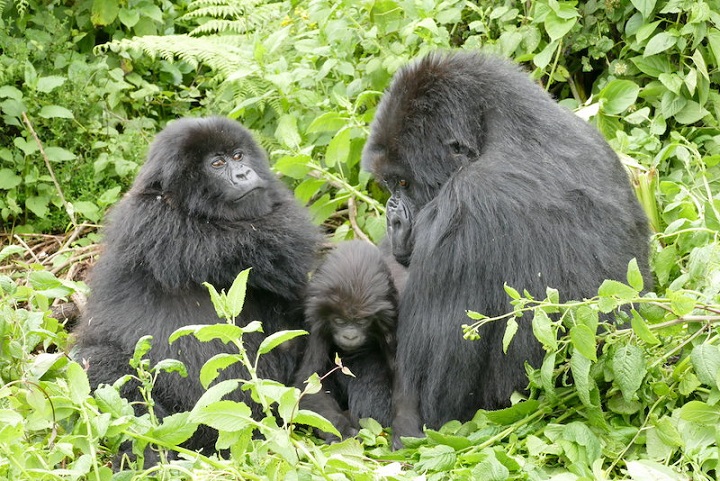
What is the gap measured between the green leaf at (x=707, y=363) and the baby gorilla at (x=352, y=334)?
4.56ft

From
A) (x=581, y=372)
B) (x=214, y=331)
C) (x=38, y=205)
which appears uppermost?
(x=214, y=331)

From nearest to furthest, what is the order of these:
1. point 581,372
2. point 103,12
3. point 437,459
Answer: point 581,372 → point 437,459 → point 103,12

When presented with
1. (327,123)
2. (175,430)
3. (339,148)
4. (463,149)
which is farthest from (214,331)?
(327,123)

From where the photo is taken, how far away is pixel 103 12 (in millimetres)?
6836

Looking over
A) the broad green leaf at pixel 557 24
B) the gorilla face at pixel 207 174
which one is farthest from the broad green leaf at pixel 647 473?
the broad green leaf at pixel 557 24

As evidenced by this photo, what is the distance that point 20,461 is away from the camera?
281cm

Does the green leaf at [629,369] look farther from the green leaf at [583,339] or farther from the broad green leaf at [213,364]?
the broad green leaf at [213,364]

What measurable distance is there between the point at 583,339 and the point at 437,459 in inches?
27.2

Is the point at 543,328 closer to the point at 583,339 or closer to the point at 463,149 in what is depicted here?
the point at 583,339

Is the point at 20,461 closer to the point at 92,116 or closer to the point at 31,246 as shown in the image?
the point at 31,246

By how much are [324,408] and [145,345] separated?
4.13 ft

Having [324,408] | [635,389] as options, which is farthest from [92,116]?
[635,389]

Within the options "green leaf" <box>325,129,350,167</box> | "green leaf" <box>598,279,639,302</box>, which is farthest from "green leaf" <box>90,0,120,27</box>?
"green leaf" <box>598,279,639,302</box>

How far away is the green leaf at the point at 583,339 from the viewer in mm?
3189
